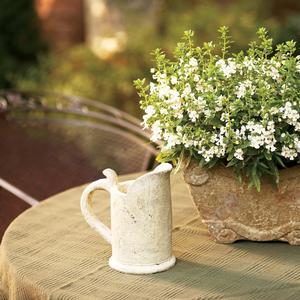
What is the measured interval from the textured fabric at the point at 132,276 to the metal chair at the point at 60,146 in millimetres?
1147

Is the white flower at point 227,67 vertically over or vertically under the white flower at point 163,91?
over

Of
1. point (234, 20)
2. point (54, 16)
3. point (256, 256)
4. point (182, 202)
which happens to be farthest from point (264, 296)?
point (54, 16)

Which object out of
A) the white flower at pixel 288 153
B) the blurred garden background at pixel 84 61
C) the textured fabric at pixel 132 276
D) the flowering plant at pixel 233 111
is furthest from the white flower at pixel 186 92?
the blurred garden background at pixel 84 61

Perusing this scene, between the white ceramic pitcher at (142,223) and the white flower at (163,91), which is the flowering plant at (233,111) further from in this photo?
the white ceramic pitcher at (142,223)

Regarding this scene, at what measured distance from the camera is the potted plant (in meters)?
1.88

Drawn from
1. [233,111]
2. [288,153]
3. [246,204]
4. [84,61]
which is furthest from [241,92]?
[84,61]

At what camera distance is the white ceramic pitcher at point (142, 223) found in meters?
1.84

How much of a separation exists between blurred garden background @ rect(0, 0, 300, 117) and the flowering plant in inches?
151

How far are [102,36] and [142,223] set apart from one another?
4780 mm

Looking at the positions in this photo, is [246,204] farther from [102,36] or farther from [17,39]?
[102,36]

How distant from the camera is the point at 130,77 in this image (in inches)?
242

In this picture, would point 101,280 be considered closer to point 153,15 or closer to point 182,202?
point 182,202

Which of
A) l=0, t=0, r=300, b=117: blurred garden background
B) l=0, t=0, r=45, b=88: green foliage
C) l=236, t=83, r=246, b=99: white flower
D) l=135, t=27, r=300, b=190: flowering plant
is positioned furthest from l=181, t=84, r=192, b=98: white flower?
l=0, t=0, r=45, b=88: green foliage

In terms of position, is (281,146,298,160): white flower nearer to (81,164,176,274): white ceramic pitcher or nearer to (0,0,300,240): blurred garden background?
(81,164,176,274): white ceramic pitcher
